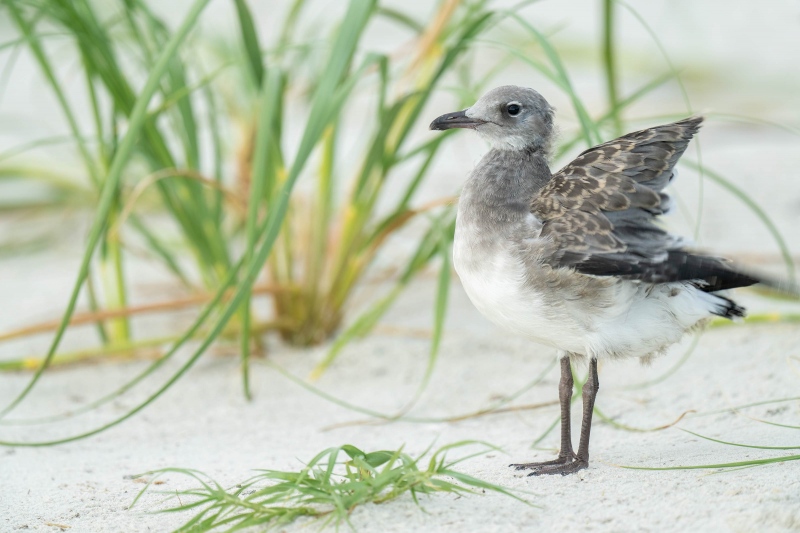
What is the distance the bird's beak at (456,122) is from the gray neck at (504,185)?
88 millimetres

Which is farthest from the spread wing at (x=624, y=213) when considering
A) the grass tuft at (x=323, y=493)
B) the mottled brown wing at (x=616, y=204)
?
the grass tuft at (x=323, y=493)

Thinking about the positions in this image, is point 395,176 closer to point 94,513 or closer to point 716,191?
point 716,191

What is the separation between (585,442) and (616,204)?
0.56 metres

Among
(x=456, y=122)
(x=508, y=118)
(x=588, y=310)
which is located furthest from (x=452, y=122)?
(x=588, y=310)

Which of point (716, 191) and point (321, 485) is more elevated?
point (716, 191)

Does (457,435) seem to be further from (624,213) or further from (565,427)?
(624,213)

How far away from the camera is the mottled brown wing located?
217cm

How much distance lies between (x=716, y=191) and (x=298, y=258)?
7.60ft

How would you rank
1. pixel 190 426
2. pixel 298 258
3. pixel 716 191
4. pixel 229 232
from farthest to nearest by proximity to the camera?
1. pixel 716 191
2. pixel 229 232
3. pixel 298 258
4. pixel 190 426

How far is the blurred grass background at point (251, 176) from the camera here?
271 centimetres

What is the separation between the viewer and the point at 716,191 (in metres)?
5.29

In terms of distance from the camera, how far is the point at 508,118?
8.36 ft

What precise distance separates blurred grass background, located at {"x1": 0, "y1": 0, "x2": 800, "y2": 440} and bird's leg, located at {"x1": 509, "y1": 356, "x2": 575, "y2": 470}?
1.68 ft

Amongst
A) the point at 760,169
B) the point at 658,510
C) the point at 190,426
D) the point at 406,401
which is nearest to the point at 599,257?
the point at 658,510
